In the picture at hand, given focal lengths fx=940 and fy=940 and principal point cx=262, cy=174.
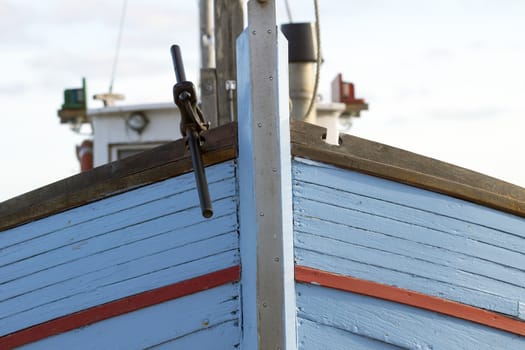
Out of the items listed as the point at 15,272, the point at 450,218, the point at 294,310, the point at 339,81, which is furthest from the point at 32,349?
the point at 339,81

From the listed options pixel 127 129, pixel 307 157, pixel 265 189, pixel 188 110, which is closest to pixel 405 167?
pixel 307 157

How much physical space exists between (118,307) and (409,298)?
0.96 metres

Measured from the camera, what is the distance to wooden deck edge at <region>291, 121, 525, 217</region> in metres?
3.03

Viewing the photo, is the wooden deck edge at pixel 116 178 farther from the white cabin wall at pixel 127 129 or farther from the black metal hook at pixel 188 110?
the white cabin wall at pixel 127 129

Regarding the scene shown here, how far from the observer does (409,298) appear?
3072 millimetres

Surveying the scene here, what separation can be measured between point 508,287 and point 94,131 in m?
5.21

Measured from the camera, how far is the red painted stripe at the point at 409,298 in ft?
9.83

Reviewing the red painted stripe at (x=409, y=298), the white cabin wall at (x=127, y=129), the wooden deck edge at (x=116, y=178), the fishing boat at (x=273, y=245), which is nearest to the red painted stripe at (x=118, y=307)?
the fishing boat at (x=273, y=245)

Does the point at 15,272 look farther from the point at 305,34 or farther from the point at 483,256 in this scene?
the point at 305,34

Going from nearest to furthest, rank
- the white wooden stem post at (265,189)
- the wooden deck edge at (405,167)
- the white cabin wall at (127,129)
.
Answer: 1. the white wooden stem post at (265,189)
2. the wooden deck edge at (405,167)
3. the white cabin wall at (127,129)

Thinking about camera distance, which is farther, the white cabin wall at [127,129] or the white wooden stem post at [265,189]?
the white cabin wall at [127,129]

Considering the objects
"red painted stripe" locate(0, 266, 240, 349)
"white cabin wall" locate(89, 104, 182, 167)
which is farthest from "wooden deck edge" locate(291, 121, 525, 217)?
"white cabin wall" locate(89, 104, 182, 167)

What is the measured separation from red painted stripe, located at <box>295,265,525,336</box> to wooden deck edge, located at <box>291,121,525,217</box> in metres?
0.35

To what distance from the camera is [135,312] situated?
3123mm
